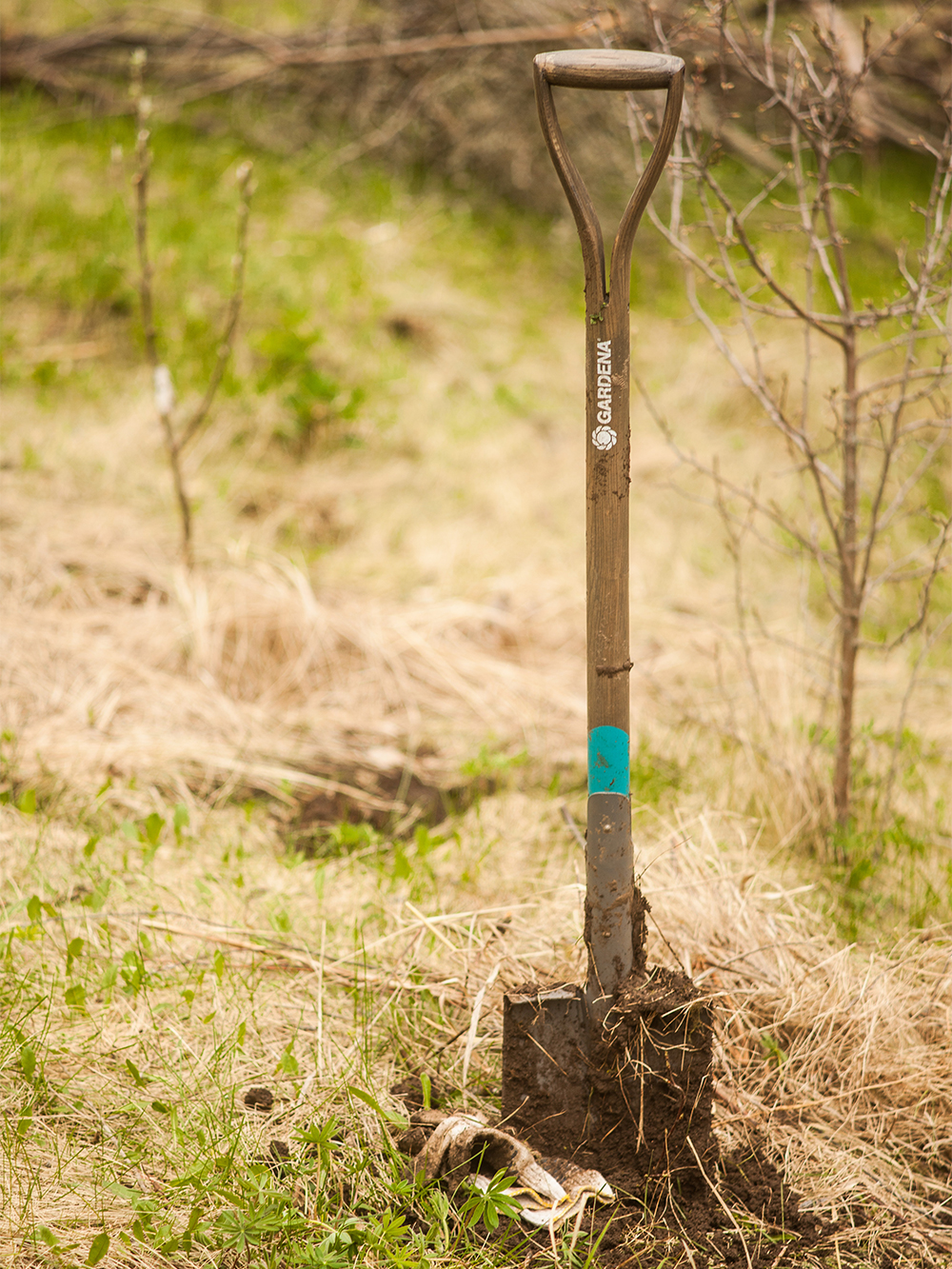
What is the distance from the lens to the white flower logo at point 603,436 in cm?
168

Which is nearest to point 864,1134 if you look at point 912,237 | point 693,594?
point 693,594

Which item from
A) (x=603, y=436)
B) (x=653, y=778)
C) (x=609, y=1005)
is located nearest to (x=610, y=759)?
(x=609, y=1005)

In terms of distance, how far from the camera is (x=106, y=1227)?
160 centimetres

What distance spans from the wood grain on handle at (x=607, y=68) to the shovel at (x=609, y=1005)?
0.31 metres

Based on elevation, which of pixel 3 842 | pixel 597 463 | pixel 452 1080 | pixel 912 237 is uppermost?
pixel 912 237

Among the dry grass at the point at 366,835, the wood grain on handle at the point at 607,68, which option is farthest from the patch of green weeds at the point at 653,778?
the wood grain on handle at the point at 607,68

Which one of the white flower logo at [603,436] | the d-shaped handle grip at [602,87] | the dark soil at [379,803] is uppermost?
the d-shaped handle grip at [602,87]

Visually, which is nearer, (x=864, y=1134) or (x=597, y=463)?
(x=597, y=463)

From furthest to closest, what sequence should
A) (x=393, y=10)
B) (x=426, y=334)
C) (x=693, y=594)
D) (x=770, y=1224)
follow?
(x=393, y=10), (x=426, y=334), (x=693, y=594), (x=770, y=1224)

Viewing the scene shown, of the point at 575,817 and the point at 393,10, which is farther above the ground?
the point at 393,10

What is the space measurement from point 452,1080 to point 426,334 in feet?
16.9

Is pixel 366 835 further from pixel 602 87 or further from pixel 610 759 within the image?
pixel 602 87

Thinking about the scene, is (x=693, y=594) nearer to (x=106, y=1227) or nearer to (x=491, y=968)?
(x=491, y=968)

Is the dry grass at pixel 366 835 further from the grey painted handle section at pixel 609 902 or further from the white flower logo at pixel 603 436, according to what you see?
the white flower logo at pixel 603 436
